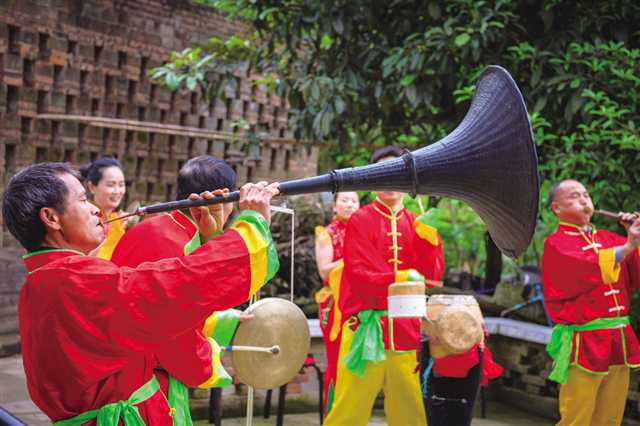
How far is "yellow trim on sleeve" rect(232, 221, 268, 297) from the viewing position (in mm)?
2385

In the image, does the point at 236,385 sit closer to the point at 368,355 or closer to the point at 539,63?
the point at 368,355

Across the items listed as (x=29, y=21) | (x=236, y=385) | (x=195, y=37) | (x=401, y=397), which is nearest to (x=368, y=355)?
(x=401, y=397)

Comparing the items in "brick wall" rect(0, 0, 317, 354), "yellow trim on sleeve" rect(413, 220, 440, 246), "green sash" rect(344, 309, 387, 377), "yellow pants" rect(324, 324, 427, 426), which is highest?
"brick wall" rect(0, 0, 317, 354)

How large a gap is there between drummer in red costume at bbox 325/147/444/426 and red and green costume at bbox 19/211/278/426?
111 inches

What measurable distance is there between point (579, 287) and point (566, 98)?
6.10ft

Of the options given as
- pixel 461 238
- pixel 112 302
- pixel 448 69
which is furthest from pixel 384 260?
pixel 461 238

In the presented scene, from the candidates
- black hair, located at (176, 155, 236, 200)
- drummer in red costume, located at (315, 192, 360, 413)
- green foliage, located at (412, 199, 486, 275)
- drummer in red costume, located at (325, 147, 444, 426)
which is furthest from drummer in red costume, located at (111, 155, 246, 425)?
green foliage, located at (412, 199, 486, 275)

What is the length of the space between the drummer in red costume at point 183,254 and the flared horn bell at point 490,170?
2.55ft

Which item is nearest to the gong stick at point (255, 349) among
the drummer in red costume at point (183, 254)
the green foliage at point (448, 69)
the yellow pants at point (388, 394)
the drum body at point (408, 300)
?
the drummer in red costume at point (183, 254)

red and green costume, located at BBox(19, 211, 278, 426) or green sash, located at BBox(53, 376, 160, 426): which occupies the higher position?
red and green costume, located at BBox(19, 211, 278, 426)

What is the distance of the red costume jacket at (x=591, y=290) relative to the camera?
5.33 m

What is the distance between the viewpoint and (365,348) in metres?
5.14

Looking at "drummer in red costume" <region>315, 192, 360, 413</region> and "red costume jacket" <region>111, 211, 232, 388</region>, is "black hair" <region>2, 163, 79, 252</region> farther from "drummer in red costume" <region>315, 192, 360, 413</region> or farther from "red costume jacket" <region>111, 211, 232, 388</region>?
"drummer in red costume" <region>315, 192, 360, 413</region>

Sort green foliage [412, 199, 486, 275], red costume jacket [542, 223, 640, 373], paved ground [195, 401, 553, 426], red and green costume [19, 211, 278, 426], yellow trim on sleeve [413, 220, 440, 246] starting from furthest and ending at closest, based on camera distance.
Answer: green foliage [412, 199, 486, 275] < paved ground [195, 401, 553, 426] < yellow trim on sleeve [413, 220, 440, 246] < red costume jacket [542, 223, 640, 373] < red and green costume [19, 211, 278, 426]
